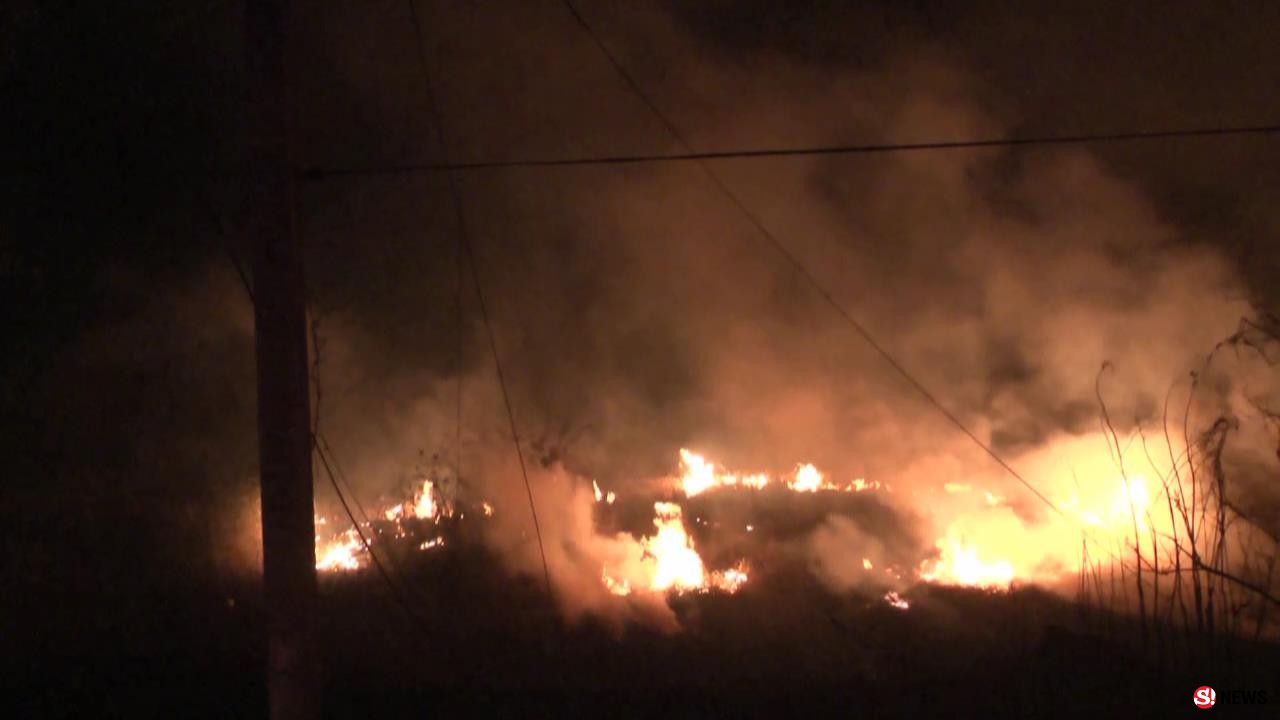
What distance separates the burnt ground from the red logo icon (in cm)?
9

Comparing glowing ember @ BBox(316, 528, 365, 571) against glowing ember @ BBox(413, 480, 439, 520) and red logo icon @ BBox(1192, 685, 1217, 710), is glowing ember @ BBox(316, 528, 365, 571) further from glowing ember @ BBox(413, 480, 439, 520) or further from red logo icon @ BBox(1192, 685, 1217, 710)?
red logo icon @ BBox(1192, 685, 1217, 710)

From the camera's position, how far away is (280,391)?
492 cm

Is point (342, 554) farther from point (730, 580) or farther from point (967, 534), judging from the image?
point (967, 534)

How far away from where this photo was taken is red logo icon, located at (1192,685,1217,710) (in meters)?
7.39

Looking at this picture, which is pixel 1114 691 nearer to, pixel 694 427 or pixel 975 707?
pixel 975 707

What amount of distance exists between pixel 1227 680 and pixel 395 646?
304 inches

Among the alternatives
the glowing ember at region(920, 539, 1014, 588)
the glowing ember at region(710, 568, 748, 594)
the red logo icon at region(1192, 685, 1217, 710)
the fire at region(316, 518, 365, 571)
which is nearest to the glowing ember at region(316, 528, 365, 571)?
the fire at region(316, 518, 365, 571)

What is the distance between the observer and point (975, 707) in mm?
7590

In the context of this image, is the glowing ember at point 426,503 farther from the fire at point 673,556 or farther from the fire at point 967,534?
the fire at point 673,556

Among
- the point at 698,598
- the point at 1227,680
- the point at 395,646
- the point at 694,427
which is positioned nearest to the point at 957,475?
the point at 694,427

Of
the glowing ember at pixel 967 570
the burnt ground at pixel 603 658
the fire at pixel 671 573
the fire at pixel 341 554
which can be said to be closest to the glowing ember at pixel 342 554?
the fire at pixel 341 554

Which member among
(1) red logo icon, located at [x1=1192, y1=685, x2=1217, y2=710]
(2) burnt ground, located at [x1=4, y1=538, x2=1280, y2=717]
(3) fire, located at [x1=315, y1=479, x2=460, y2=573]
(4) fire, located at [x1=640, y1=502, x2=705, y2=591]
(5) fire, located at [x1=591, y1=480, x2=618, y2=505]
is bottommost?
(1) red logo icon, located at [x1=1192, y1=685, x2=1217, y2=710]

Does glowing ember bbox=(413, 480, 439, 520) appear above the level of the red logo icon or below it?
above

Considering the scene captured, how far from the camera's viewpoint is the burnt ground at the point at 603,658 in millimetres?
7645
